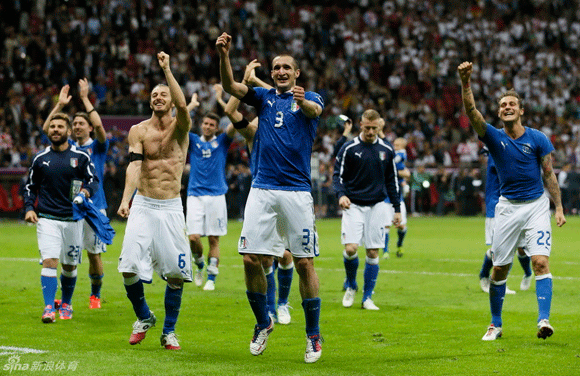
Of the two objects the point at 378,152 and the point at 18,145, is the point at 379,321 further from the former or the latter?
the point at 18,145

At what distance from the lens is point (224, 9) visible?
3853 cm

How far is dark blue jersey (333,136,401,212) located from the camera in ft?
40.4

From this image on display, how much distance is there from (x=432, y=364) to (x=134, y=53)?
28.9 metres

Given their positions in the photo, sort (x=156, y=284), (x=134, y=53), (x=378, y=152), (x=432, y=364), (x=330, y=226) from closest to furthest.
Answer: (x=432, y=364)
(x=378, y=152)
(x=156, y=284)
(x=330, y=226)
(x=134, y=53)

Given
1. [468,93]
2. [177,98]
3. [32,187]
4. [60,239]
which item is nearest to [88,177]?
[32,187]

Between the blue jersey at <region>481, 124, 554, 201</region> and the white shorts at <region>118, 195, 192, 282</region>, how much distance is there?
3377 millimetres

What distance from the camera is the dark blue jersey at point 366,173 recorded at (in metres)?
12.3

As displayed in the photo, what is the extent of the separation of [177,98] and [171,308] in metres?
2.10

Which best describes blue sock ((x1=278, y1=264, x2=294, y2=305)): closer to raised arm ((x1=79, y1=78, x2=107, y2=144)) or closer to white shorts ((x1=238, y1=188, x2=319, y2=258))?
white shorts ((x1=238, y1=188, x2=319, y2=258))

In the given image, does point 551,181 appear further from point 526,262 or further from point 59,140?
point 59,140

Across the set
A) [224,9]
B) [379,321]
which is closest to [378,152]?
[379,321]

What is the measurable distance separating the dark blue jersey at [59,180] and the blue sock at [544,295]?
538cm

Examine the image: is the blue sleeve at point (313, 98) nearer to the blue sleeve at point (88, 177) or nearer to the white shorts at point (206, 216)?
the blue sleeve at point (88, 177)

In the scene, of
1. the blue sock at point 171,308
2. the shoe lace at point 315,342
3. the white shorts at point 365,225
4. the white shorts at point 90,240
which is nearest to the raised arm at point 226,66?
the blue sock at point 171,308
